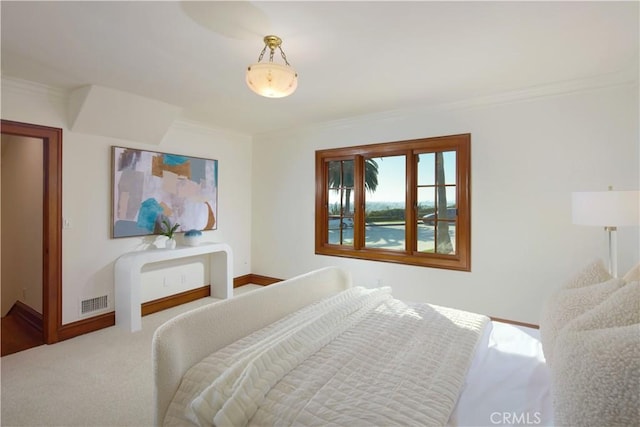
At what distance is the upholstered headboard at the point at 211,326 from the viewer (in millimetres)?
1424

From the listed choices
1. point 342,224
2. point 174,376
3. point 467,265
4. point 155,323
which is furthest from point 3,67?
point 467,265

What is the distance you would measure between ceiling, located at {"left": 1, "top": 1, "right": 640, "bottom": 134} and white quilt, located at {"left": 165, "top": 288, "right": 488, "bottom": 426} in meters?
1.79

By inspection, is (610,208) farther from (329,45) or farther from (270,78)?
(270,78)

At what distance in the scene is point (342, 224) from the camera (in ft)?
14.6

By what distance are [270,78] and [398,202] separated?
99.7 inches

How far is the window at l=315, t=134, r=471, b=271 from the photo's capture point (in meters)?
3.57

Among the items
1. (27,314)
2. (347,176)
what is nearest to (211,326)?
(347,176)

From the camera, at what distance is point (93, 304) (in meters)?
3.37

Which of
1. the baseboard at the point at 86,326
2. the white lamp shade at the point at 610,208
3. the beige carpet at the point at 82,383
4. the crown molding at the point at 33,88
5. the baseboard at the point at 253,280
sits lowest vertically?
the beige carpet at the point at 82,383

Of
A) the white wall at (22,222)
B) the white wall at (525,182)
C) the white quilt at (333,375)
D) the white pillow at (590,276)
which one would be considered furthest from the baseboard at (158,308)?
the white quilt at (333,375)

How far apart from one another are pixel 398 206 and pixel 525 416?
9.80ft

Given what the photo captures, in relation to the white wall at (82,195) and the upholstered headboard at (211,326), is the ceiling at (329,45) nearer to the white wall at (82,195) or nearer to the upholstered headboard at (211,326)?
the white wall at (82,195)

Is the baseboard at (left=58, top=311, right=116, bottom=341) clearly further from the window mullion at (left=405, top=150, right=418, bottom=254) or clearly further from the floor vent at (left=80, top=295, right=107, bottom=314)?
the window mullion at (left=405, top=150, right=418, bottom=254)

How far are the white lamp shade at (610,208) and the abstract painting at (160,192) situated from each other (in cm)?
412
